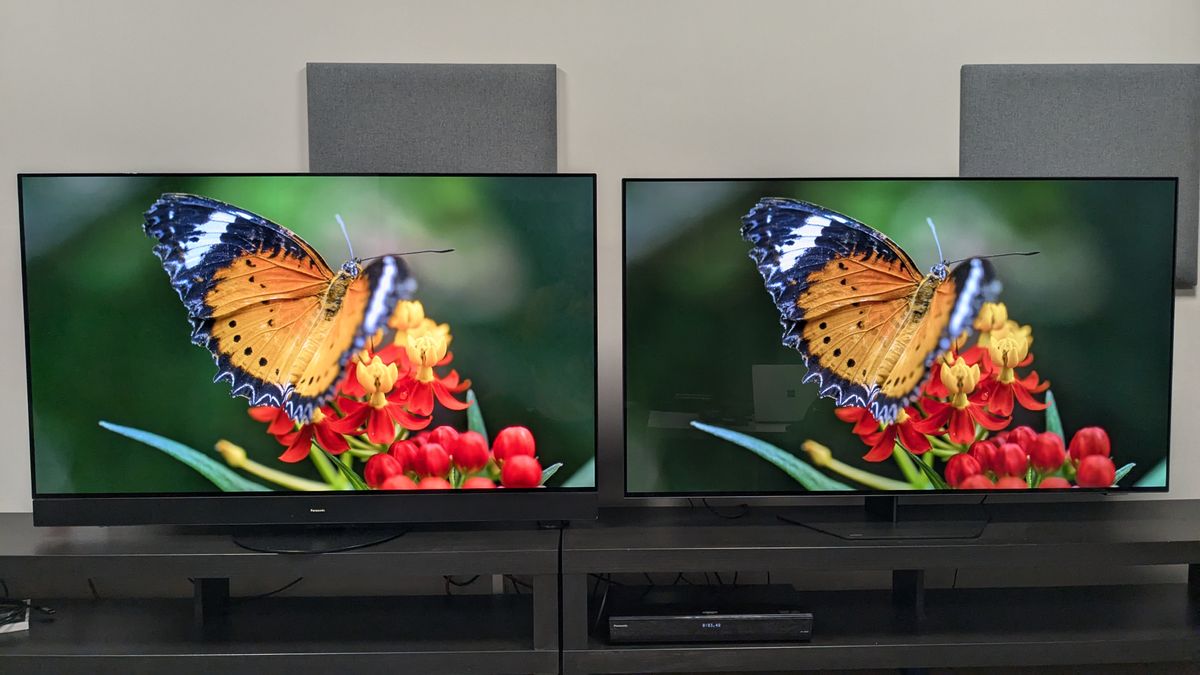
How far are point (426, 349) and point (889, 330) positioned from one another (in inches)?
42.7

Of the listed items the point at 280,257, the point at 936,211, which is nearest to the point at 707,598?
the point at 936,211

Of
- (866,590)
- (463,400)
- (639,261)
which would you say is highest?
(639,261)

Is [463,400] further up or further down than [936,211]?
further down

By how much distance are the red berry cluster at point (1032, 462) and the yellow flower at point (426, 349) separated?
1230 mm

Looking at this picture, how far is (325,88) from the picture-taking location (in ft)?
7.95

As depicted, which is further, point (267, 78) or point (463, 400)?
point (267, 78)

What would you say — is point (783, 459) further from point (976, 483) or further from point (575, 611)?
point (575, 611)

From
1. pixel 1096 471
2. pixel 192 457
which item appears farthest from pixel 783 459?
pixel 192 457

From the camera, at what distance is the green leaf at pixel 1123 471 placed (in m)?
2.26

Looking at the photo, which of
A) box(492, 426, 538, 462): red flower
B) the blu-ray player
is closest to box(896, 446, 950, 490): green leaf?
the blu-ray player

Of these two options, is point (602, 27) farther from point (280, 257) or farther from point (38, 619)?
point (38, 619)

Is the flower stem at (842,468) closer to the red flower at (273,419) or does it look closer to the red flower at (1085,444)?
the red flower at (1085,444)

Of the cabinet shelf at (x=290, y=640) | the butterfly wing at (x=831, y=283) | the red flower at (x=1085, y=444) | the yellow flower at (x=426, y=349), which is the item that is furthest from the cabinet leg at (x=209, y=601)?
the red flower at (x=1085, y=444)

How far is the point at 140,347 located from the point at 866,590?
1908mm
